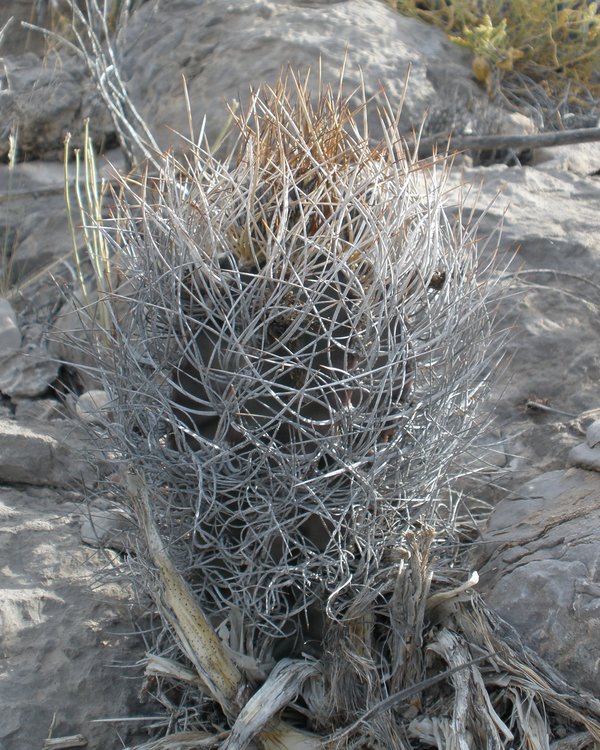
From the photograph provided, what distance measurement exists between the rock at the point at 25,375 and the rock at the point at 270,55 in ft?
4.20

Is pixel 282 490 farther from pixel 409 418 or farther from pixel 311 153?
pixel 311 153

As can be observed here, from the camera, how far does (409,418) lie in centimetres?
182

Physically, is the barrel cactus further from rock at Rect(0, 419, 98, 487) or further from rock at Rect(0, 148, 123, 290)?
rock at Rect(0, 148, 123, 290)

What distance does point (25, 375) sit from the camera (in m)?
3.31

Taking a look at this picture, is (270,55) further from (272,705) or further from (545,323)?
(272,705)

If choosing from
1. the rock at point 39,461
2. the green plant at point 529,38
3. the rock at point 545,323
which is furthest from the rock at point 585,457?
the green plant at point 529,38

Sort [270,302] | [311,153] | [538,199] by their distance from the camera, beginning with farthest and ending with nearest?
[538,199] → [311,153] → [270,302]

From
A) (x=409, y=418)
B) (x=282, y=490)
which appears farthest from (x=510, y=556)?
(x=282, y=490)

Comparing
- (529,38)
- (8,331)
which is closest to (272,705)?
(8,331)

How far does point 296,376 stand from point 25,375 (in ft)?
6.05

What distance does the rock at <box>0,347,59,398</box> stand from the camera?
10.7ft

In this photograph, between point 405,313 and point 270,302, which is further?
point 405,313

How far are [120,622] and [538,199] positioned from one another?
88.2 inches

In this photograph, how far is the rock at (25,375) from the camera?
10.7 feet
